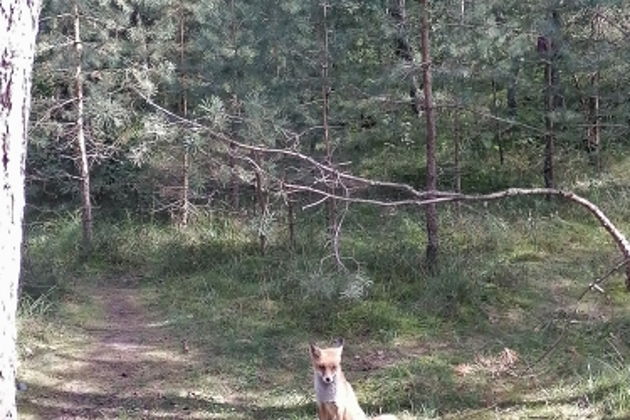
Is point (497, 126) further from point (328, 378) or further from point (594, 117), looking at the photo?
point (328, 378)

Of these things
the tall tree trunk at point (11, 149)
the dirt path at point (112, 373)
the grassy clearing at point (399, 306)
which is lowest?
the dirt path at point (112, 373)

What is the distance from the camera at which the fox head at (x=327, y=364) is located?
688 cm

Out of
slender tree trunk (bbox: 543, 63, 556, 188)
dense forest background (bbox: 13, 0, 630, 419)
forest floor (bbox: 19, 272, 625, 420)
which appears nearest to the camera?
forest floor (bbox: 19, 272, 625, 420)

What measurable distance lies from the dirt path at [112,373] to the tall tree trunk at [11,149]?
20.6 ft

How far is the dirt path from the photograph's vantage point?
869cm

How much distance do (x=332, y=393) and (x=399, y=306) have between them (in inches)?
174

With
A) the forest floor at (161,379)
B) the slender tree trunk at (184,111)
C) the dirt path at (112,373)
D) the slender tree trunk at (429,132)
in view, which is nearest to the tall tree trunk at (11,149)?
the forest floor at (161,379)

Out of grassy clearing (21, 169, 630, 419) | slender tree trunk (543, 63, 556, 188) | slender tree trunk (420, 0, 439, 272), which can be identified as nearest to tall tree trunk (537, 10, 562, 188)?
slender tree trunk (543, 63, 556, 188)

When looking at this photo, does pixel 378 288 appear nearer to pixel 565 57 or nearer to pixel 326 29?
pixel 326 29

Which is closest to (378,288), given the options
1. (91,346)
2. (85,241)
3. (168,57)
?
(91,346)

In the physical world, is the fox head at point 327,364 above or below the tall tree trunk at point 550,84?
below

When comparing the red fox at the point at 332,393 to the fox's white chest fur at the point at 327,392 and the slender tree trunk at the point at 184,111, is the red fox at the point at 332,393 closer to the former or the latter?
the fox's white chest fur at the point at 327,392

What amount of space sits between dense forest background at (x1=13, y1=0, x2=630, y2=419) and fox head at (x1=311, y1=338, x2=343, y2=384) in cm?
146

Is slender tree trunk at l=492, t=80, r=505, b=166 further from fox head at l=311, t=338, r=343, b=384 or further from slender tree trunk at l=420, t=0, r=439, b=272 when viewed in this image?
fox head at l=311, t=338, r=343, b=384
